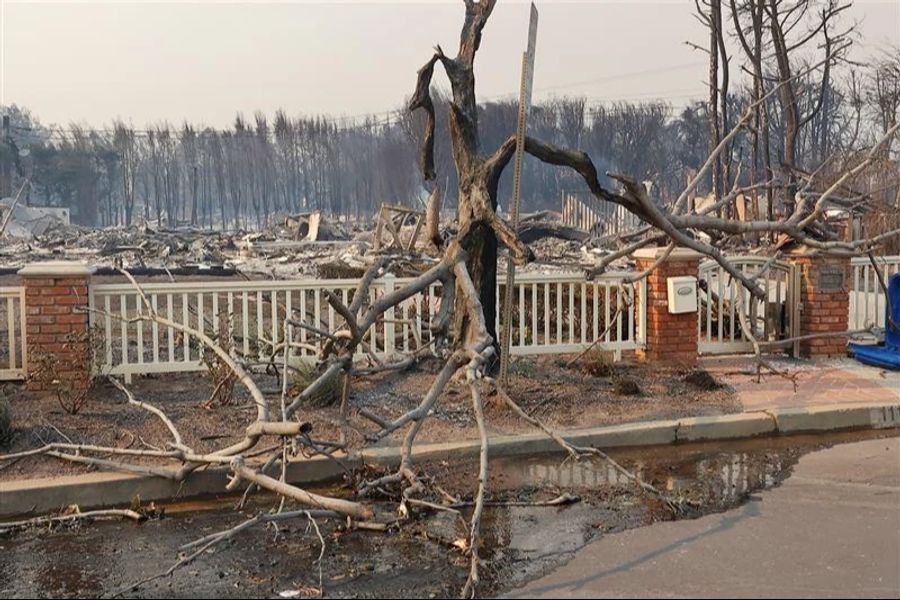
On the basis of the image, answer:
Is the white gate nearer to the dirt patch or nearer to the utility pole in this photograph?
the dirt patch

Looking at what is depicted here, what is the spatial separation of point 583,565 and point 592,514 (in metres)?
0.94

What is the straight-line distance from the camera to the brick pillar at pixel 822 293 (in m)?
10.4

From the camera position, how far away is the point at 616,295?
10578mm

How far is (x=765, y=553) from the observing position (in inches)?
187

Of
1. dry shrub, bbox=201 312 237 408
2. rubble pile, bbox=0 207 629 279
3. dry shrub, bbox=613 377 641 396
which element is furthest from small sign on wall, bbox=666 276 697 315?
dry shrub, bbox=201 312 237 408

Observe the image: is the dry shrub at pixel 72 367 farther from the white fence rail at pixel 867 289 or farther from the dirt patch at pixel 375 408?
the white fence rail at pixel 867 289

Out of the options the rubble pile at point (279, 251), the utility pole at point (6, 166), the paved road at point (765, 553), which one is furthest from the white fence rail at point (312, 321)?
the utility pole at point (6, 166)

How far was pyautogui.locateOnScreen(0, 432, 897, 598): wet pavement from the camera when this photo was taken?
443 centimetres

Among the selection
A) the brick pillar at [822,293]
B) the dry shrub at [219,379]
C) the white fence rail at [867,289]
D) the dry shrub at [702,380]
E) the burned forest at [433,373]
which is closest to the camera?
the burned forest at [433,373]

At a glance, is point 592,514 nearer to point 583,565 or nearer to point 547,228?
point 583,565

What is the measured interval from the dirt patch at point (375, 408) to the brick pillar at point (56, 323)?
23cm

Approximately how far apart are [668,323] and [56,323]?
593 centimetres

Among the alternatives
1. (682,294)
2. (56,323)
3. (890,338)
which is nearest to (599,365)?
(682,294)

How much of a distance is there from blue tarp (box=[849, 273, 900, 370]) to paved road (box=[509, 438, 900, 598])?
14.3 feet
